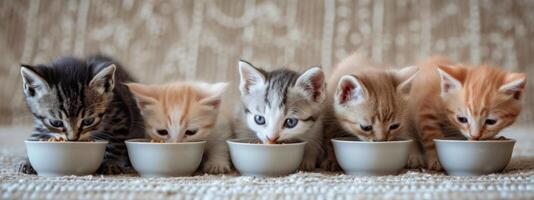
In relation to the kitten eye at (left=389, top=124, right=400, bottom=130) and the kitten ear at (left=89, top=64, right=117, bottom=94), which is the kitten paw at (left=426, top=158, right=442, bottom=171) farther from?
the kitten ear at (left=89, top=64, right=117, bottom=94)

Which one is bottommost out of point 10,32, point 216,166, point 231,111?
point 216,166

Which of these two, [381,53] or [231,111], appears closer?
[231,111]

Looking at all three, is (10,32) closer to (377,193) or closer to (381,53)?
(381,53)

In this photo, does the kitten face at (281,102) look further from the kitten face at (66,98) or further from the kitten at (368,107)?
the kitten face at (66,98)

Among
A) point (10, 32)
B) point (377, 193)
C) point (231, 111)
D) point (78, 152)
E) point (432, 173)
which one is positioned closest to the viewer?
point (377, 193)

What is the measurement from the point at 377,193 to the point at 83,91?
747 millimetres

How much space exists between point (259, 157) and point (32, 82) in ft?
1.93

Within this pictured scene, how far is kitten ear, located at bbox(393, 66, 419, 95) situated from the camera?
132 cm

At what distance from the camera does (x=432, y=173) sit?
1.25 meters

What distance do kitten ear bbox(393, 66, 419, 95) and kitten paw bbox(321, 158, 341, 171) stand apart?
0.84ft

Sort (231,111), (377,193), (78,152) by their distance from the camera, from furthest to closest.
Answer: (231,111) → (78,152) → (377,193)

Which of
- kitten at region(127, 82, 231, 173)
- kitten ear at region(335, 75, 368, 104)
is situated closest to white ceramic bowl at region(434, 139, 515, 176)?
kitten ear at region(335, 75, 368, 104)

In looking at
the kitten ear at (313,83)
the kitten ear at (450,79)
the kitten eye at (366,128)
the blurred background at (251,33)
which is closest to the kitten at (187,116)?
the kitten ear at (313,83)

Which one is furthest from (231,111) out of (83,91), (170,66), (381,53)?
(381,53)
